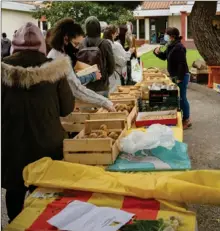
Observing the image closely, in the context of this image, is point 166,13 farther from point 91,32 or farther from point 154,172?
point 154,172

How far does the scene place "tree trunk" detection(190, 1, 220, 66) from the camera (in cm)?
948

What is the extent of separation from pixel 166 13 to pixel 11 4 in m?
14.7

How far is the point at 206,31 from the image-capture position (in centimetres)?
970

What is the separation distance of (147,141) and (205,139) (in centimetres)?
368

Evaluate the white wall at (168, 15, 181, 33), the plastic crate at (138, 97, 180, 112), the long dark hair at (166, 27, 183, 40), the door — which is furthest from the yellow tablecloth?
the door

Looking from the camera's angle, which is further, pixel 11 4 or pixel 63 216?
pixel 11 4

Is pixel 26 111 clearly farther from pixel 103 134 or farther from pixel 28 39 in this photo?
pixel 103 134

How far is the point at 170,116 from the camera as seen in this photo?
141 inches

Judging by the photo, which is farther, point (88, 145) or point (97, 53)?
point (97, 53)

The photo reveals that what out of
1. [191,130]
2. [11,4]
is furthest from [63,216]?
[11,4]

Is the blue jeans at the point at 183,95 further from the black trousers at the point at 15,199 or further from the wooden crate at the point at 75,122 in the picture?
the black trousers at the point at 15,199

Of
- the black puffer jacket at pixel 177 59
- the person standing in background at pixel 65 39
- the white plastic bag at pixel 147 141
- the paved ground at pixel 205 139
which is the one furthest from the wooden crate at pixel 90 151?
the black puffer jacket at pixel 177 59

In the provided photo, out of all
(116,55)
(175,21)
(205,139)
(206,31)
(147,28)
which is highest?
(175,21)

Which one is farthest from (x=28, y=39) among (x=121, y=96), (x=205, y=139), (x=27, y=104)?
(x=205, y=139)
